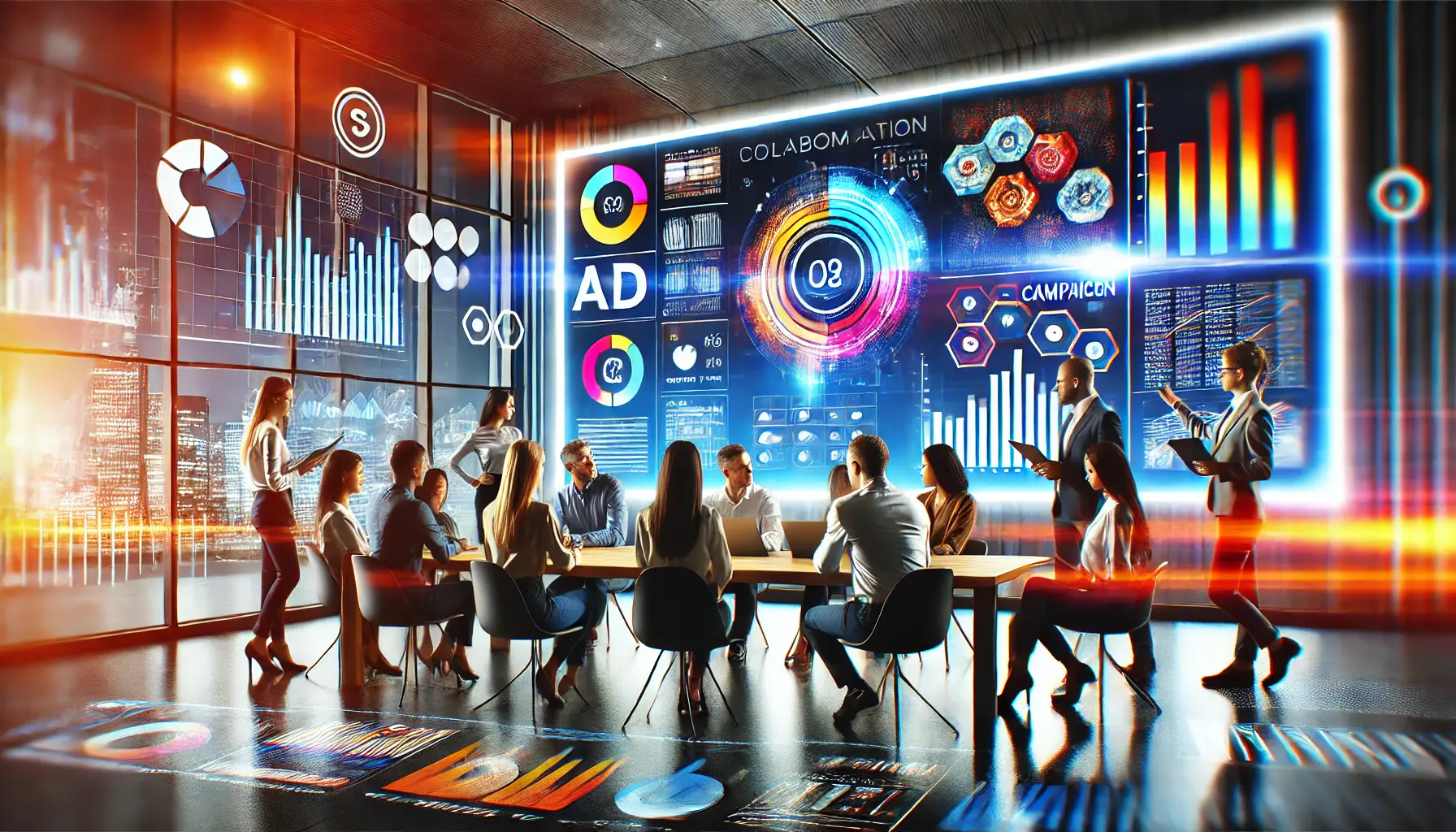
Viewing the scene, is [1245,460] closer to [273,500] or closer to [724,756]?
[724,756]

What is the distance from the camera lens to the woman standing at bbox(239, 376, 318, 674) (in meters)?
5.30

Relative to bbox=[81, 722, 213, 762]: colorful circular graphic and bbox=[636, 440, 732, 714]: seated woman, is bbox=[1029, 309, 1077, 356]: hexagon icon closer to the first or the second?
bbox=[636, 440, 732, 714]: seated woman

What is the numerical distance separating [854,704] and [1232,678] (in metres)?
1.92

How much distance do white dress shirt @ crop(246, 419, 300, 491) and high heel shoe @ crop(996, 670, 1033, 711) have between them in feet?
12.7

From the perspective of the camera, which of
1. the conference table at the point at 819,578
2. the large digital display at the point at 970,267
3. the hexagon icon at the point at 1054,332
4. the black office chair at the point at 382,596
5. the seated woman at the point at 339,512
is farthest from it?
the hexagon icon at the point at 1054,332

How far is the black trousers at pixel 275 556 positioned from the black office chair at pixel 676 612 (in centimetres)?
243

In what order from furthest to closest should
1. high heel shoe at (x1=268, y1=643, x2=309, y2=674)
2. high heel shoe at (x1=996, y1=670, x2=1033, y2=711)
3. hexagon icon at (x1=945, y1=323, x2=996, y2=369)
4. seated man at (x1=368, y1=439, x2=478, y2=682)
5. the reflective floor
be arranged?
1. hexagon icon at (x1=945, y1=323, x2=996, y2=369)
2. high heel shoe at (x1=268, y1=643, x2=309, y2=674)
3. seated man at (x1=368, y1=439, x2=478, y2=682)
4. high heel shoe at (x1=996, y1=670, x2=1033, y2=711)
5. the reflective floor

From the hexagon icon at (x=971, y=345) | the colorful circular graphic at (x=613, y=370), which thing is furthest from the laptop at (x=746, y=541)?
the colorful circular graphic at (x=613, y=370)

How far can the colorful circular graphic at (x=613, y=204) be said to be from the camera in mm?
8562

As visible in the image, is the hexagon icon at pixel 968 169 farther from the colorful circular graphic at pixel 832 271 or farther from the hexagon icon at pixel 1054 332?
the hexagon icon at pixel 1054 332

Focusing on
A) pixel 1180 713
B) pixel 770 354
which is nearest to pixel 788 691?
pixel 1180 713

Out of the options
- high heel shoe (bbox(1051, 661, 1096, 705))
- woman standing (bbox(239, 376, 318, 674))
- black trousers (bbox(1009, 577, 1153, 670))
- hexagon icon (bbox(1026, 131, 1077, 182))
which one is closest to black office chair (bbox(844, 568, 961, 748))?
black trousers (bbox(1009, 577, 1153, 670))

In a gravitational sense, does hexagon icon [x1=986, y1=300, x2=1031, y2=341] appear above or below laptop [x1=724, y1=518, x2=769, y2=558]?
above

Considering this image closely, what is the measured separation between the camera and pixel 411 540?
15.2ft
